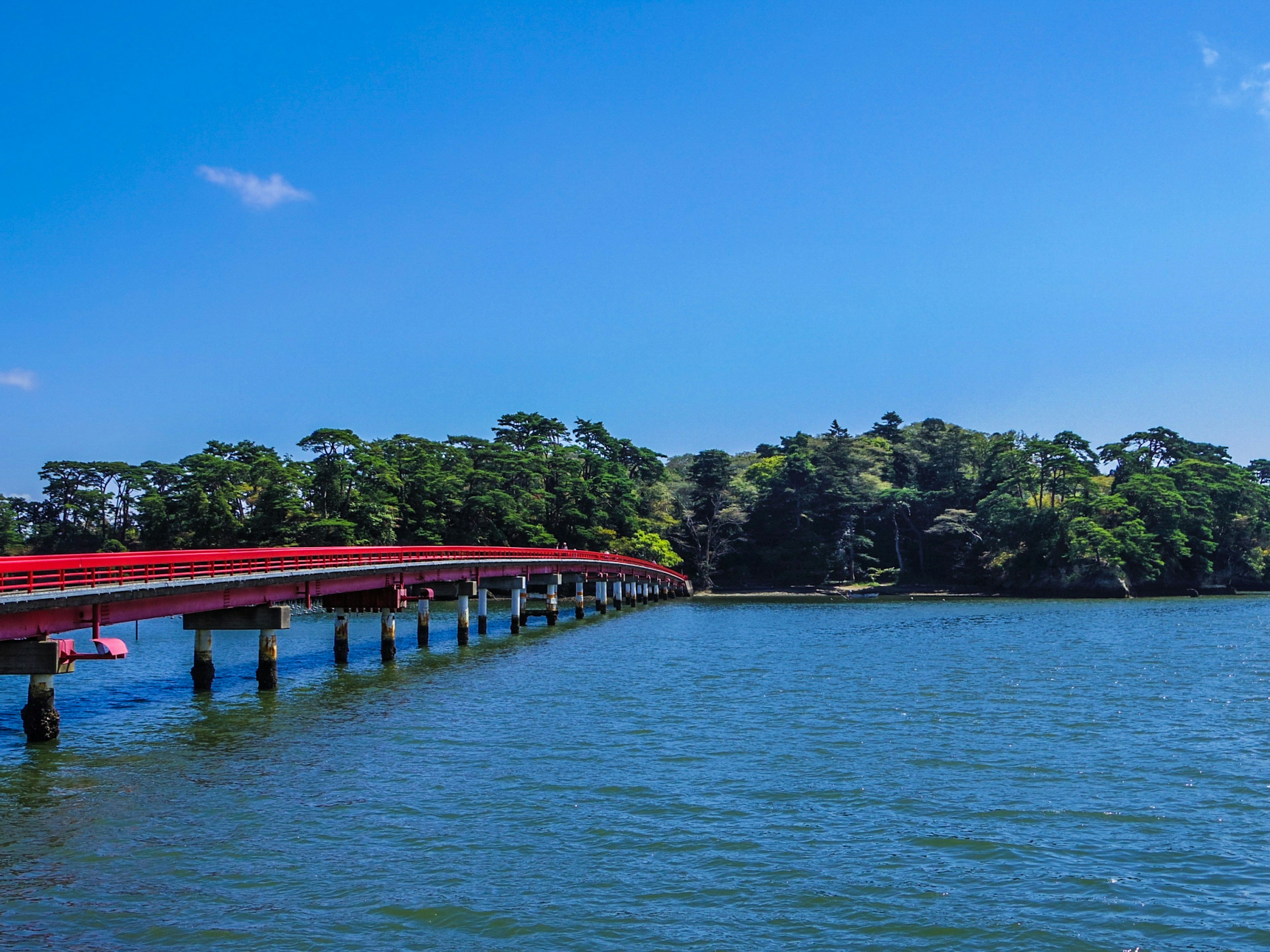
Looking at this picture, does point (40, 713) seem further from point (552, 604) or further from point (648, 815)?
point (552, 604)

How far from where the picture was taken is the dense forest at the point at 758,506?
96875mm

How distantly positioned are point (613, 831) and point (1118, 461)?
12227cm

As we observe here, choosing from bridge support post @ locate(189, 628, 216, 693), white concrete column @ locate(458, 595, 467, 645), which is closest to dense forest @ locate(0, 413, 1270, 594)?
white concrete column @ locate(458, 595, 467, 645)

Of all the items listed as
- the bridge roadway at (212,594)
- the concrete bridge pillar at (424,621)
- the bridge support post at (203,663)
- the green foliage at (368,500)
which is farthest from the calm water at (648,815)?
the green foliage at (368,500)

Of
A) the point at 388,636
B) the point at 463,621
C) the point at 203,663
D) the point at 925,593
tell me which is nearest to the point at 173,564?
the point at 203,663

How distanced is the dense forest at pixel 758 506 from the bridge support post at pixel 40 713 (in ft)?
215

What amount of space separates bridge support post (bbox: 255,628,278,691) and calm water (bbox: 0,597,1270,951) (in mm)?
739

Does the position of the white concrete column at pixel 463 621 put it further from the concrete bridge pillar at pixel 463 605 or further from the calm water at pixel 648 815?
the calm water at pixel 648 815

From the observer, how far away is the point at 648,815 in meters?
17.3

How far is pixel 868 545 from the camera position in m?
114

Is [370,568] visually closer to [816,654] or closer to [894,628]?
[816,654]

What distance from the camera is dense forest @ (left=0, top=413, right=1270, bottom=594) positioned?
96875mm

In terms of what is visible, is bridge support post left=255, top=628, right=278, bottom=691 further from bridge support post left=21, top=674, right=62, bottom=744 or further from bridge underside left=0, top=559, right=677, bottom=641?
bridge support post left=21, top=674, right=62, bottom=744

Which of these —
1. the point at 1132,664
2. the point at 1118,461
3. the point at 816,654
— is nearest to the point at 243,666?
the point at 816,654
